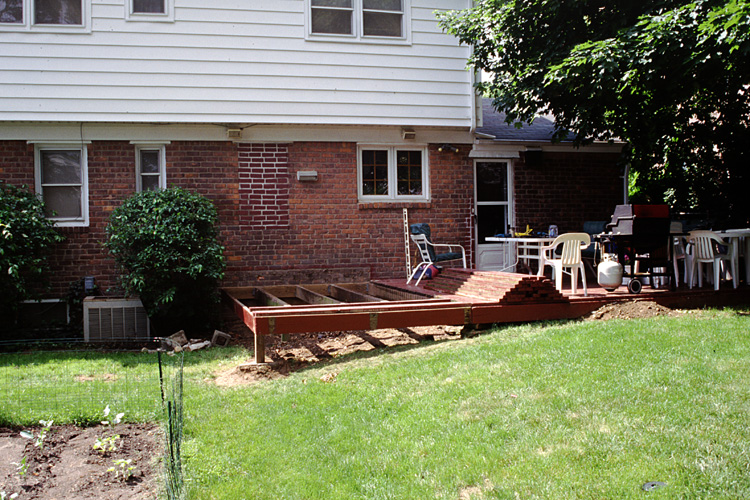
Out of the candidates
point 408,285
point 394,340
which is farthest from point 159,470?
point 408,285

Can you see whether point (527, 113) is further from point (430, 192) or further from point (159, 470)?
point (159, 470)

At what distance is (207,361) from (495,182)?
6.46 m

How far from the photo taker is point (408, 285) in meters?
9.55

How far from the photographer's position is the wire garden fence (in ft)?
12.3

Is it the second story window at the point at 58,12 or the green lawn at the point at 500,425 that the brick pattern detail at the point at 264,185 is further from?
the green lawn at the point at 500,425

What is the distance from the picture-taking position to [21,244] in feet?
27.7

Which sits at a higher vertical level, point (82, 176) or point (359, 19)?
point (359, 19)

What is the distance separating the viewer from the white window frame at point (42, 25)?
9.22 meters

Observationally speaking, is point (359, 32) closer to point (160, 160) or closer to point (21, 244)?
point (160, 160)

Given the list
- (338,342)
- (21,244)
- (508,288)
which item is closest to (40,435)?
(338,342)

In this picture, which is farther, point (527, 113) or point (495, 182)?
point (495, 182)

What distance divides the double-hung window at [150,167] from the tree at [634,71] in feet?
16.8

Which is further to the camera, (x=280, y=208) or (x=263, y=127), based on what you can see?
(x=280, y=208)

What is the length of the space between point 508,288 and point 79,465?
16.6 ft
